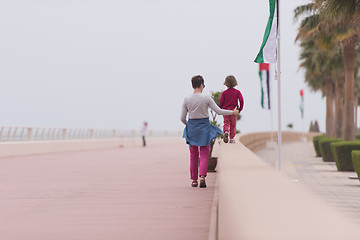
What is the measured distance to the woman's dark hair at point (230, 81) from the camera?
11.0m

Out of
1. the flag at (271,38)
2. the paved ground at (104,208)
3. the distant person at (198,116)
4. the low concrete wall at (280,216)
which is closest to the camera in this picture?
the low concrete wall at (280,216)

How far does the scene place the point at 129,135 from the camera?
147 feet

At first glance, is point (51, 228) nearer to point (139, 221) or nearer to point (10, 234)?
point (10, 234)

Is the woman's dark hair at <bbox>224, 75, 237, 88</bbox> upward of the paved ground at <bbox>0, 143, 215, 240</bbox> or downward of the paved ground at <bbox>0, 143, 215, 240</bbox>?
upward

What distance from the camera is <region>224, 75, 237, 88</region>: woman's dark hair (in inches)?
432

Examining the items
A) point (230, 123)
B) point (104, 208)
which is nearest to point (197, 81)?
point (230, 123)

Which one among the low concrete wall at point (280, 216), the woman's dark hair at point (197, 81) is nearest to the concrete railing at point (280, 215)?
the low concrete wall at point (280, 216)

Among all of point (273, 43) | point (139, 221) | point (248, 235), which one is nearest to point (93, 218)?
point (139, 221)

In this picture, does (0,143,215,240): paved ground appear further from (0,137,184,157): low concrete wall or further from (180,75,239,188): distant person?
(0,137,184,157): low concrete wall

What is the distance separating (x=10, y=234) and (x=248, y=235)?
4.27 m

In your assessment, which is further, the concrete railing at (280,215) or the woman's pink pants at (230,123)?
the woman's pink pants at (230,123)

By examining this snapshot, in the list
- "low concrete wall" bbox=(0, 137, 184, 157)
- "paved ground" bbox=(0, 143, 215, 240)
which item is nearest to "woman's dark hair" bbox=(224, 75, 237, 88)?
"paved ground" bbox=(0, 143, 215, 240)

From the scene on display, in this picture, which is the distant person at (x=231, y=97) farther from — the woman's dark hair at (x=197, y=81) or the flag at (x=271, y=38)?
the flag at (x=271, y=38)

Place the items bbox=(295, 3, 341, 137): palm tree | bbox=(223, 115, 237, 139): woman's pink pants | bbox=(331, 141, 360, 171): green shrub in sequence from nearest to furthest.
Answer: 1. bbox=(223, 115, 237, 139): woman's pink pants
2. bbox=(331, 141, 360, 171): green shrub
3. bbox=(295, 3, 341, 137): palm tree
